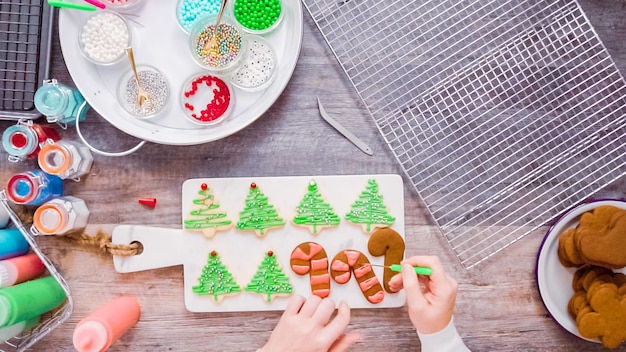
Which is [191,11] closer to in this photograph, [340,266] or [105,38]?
[105,38]

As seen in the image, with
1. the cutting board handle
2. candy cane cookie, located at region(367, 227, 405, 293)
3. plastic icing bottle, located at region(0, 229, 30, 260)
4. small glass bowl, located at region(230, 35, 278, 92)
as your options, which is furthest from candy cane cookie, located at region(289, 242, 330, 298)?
plastic icing bottle, located at region(0, 229, 30, 260)

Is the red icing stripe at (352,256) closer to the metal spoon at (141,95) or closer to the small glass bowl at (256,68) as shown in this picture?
the small glass bowl at (256,68)

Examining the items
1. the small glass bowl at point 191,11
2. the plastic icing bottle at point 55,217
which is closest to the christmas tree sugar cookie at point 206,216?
the plastic icing bottle at point 55,217

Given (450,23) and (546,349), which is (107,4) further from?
(546,349)

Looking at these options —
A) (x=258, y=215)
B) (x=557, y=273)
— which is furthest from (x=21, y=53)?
(x=557, y=273)

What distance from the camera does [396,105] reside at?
4.16 feet

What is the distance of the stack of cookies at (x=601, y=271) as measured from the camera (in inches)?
45.8

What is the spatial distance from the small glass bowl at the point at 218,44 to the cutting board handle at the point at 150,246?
1.16ft

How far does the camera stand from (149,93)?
1.23m

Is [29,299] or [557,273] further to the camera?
[557,273]

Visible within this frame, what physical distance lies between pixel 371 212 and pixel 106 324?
0.56 m

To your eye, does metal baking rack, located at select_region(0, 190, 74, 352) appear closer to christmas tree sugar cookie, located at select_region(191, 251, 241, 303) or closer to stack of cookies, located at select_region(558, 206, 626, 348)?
christmas tree sugar cookie, located at select_region(191, 251, 241, 303)

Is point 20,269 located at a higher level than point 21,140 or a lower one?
lower

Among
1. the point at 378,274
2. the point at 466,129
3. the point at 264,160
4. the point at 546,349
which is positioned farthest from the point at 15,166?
the point at 546,349
